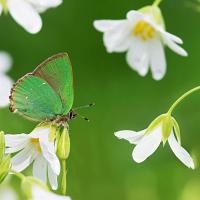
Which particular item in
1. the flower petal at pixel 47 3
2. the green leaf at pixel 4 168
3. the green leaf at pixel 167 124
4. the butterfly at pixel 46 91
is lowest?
the green leaf at pixel 167 124

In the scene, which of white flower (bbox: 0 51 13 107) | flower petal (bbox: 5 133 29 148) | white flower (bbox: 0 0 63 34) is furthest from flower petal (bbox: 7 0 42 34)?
flower petal (bbox: 5 133 29 148)

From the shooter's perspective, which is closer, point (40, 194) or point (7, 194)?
point (40, 194)

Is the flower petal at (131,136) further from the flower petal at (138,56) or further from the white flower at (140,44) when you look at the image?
the flower petal at (138,56)

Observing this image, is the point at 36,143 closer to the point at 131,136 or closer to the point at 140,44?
the point at 131,136

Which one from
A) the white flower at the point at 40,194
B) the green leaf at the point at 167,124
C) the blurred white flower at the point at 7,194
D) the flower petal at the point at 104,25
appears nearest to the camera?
the white flower at the point at 40,194

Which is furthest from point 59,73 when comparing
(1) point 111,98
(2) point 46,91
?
(1) point 111,98

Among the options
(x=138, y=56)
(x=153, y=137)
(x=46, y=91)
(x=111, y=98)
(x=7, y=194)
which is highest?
(x=46, y=91)

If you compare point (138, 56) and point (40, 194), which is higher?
point (40, 194)

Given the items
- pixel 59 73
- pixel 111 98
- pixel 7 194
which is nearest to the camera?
pixel 59 73


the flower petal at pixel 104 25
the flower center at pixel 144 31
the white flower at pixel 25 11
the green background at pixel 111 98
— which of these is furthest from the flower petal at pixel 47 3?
the green background at pixel 111 98
